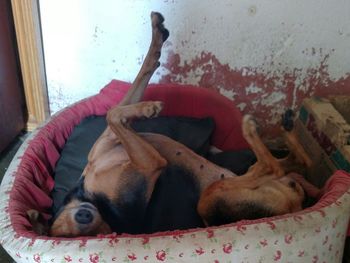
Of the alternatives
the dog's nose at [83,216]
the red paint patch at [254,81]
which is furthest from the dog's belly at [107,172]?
the red paint patch at [254,81]

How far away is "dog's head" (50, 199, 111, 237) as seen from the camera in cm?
153

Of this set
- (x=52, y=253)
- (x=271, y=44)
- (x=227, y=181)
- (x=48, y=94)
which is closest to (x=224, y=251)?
(x=227, y=181)

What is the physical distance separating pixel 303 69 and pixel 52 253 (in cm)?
166

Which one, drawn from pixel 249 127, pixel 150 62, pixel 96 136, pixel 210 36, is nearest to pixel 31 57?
pixel 96 136

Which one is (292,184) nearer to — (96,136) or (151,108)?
Result: (151,108)

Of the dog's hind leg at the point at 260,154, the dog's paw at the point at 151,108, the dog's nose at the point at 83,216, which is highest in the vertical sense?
the dog's paw at the point at 151,108

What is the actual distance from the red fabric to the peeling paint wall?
18 centimetres

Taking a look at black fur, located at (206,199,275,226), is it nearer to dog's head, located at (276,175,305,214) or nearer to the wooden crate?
dog's head, located at (276,175,305,214)

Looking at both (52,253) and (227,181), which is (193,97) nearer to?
(227,181)

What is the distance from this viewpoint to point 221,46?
2357mm

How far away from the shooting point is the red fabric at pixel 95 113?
186cm

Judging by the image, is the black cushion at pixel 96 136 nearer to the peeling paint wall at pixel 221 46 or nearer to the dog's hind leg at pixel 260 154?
the peeling paint wall at pixel 221 46

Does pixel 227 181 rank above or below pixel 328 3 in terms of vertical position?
below

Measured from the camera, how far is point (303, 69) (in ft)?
7.83
